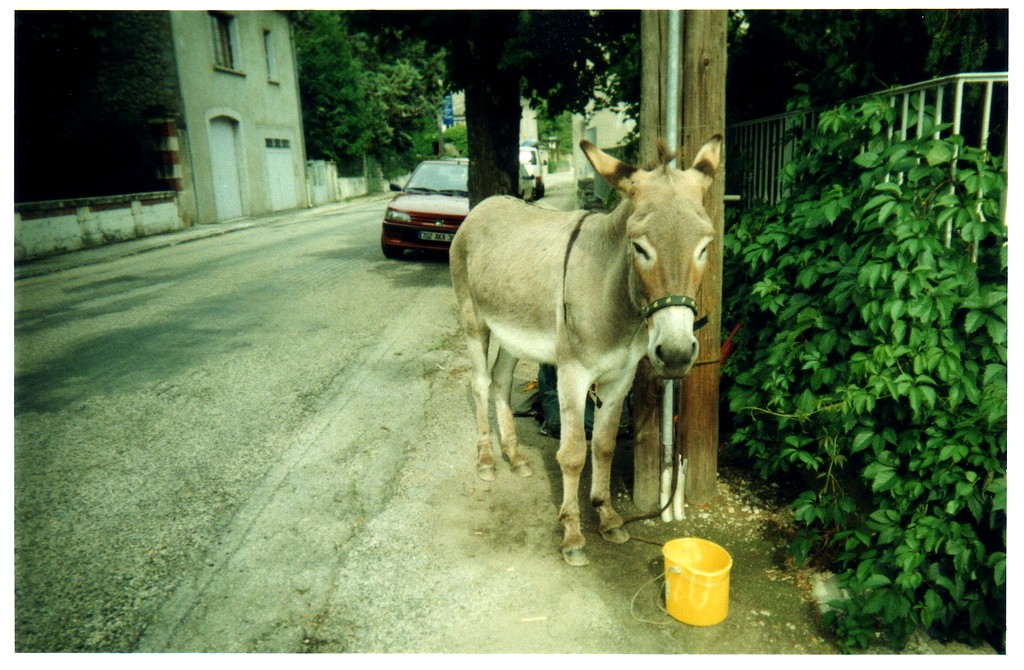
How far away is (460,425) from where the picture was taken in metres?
4.76

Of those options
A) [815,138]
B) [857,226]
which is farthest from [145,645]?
[815,138]

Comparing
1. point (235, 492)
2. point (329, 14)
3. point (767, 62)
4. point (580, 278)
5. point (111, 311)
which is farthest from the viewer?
point (329, 14)

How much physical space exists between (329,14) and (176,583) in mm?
28757

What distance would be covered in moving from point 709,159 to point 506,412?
2.11 m

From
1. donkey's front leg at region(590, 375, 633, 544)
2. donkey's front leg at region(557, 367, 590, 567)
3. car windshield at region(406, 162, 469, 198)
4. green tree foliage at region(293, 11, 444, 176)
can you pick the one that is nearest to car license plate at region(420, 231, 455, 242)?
car windshield at region(406, 162, 469, 198)

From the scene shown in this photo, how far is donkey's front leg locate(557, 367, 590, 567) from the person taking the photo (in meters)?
3.17

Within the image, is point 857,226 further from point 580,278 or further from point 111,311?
point 111,311

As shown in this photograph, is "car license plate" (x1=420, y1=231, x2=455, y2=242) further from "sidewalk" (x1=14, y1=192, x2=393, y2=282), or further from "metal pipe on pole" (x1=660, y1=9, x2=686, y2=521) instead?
"metal pipe on pole" (x1=660, y1=9, x2=686, y2=521)

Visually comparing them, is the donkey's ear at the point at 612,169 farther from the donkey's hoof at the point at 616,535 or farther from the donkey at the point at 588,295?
the donkey's hoof at the point at 616,535

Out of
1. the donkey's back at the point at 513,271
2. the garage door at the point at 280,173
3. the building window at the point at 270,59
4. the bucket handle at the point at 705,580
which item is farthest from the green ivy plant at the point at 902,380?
the building window at the point at 270,59

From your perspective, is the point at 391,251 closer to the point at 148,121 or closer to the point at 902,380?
the point at 902,380

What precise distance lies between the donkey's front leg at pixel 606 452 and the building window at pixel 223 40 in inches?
761

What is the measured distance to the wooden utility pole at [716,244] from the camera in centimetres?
312

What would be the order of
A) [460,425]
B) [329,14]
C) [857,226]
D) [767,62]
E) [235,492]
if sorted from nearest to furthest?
1. [857,226]
2. [235,492]
3. [460,425]
4. [767,62]
5. [329,14]
